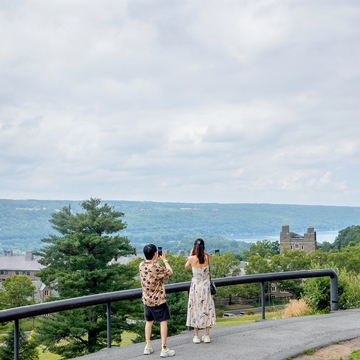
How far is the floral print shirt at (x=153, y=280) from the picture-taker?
830 centimetres

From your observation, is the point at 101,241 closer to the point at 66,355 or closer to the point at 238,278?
the point at 66,355

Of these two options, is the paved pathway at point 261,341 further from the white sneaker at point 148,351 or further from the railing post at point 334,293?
the railing post at point 334,293

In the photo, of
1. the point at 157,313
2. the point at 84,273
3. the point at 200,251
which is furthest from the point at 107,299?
the point at 84,273

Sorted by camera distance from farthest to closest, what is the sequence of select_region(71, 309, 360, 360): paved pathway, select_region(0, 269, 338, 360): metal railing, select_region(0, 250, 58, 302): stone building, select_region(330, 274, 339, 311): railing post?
1. select_region(0, 250, 58, 302): stone building
2. select_region(330, 274, 339, 311): railing post
3. select_region(71, 309, 360, 360): paved pathway
4. select_region(0, 269, 338, 360): metal railing

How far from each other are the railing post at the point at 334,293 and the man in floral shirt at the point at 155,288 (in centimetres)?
526

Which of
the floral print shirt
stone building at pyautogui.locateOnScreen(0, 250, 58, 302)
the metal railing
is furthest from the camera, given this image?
stone building at pyautogui.locateOnScreen(0, 250, 58, 302)

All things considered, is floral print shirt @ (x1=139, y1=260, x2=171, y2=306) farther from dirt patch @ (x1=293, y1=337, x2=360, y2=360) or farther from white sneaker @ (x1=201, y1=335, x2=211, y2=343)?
dirt patch @ (x1=293, y1=337, x2=360, y2=360)

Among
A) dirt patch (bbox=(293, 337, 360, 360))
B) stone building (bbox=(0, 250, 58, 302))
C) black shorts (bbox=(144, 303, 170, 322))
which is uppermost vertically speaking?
black shorts (bbox=(144, 303, 170, 322))

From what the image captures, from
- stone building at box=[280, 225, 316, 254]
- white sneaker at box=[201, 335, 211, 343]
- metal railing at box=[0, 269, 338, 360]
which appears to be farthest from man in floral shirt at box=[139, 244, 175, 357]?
stone building at box=[280, 225, 316, 254]

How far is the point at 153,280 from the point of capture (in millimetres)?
8305

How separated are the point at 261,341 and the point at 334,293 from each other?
3.85 meters

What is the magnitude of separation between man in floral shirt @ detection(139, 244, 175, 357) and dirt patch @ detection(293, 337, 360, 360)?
6.55 feet

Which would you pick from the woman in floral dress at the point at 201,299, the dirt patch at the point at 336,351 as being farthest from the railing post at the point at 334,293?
the woman in floral dress at the point at 201,299

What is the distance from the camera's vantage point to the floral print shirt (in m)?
8.30
